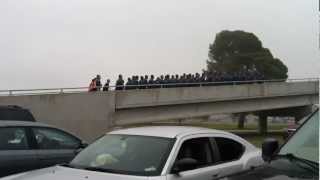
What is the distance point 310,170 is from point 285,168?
22 centimetres

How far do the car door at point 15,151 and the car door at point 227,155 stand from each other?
3.33 meters

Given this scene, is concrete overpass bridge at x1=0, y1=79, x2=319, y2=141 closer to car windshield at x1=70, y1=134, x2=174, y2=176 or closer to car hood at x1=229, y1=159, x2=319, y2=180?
car windshield at x1=70, y1=134, x2=174, y2=176

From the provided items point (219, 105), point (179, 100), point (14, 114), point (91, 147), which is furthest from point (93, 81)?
point (91, 147)

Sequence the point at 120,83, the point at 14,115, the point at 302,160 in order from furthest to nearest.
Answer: the point at 120,83
the point at 14,115
the point at 302,160

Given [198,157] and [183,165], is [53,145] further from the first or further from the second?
[183,165]

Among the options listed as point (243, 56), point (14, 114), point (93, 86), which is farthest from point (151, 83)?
point (243, 56)

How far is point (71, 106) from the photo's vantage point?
39.7 metres

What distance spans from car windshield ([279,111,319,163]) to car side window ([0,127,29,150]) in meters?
5.74

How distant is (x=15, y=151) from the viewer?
10305 mm

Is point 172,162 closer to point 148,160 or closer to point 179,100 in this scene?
point 148,160

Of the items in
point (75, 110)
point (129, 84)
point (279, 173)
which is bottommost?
point (75, 110)

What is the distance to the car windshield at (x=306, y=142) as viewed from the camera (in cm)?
518

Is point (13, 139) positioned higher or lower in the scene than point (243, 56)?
lower

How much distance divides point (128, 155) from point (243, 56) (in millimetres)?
87577
